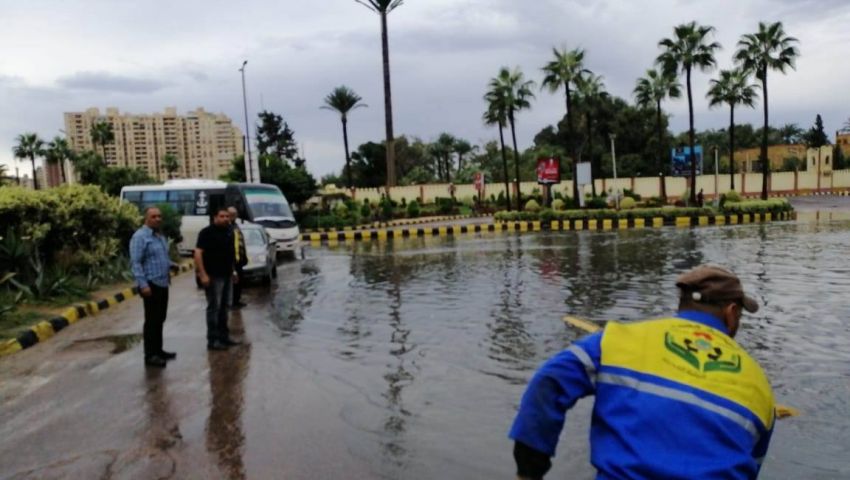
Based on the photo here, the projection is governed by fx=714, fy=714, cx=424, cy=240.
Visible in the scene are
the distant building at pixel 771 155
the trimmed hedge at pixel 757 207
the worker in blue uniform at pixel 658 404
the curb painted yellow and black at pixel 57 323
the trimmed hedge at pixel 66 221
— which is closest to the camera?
the worker in blue uniform at pixel 658 404

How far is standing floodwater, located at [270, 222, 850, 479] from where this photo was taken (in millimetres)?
5102

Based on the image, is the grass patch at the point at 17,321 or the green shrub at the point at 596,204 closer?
the grass patch at the point at 17,321

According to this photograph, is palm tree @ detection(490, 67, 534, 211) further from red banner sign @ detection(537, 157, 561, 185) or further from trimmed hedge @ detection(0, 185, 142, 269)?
trimmed hedge @ detection(0, 185, 142, 269)

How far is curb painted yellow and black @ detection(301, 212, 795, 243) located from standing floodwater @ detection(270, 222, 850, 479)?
39.1 ft

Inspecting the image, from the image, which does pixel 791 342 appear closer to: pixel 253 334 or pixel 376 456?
pixel 376 456

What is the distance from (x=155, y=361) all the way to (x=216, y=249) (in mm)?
1483

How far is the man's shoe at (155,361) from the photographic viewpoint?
771 cm

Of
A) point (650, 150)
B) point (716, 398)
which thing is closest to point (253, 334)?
point (716, 398)

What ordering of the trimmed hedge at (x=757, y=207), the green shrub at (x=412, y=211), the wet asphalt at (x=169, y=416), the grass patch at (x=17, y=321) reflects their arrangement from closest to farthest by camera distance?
1. the wet asphalt at (x=169, y=416)
2. the grass patch at (x=17, y=321)
3. the trimmed hedge at (x=757, y=207)
4. the green shrub at (x=412, y=211)

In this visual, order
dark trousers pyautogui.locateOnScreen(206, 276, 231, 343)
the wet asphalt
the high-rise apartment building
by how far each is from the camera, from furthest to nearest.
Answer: the high-rise apartment building
dark trousers pyautogui.locateOnScreen(206, 276, 231, 343)
the wet asphalt

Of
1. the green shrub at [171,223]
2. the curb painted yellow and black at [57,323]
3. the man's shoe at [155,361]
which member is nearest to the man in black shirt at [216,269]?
the man's shoe at [155,361]

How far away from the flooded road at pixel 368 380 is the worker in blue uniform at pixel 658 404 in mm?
2508

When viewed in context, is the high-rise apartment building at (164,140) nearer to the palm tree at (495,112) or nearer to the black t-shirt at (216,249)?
the palm tree at (495,112)

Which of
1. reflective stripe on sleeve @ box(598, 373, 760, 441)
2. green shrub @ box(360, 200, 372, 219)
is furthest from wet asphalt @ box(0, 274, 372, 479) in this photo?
green shrub @ box(360, 200, 372, 219)
